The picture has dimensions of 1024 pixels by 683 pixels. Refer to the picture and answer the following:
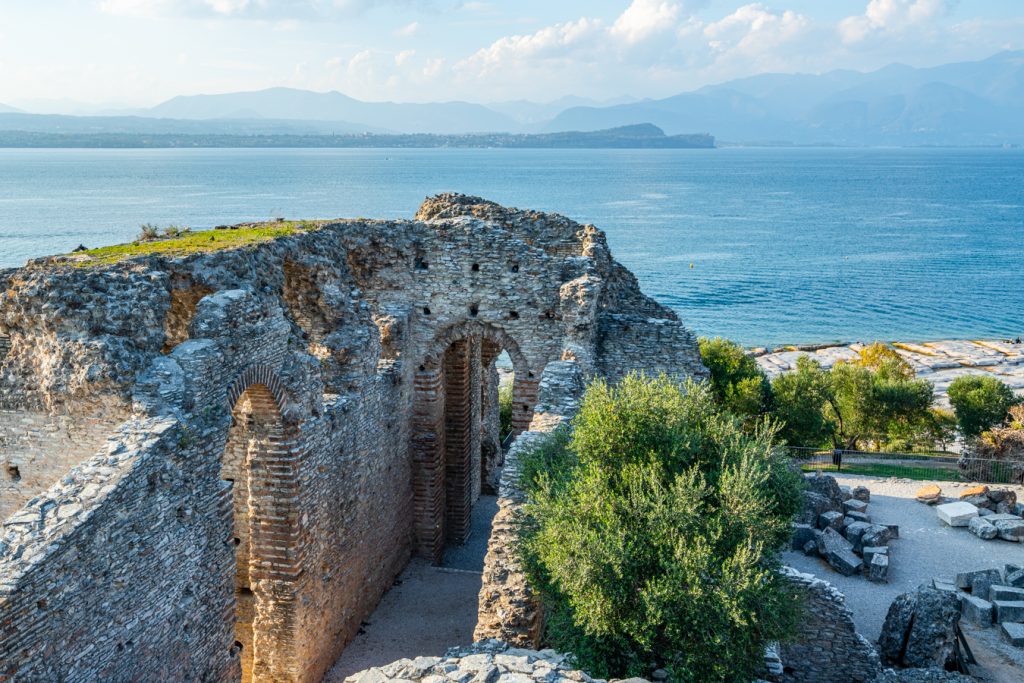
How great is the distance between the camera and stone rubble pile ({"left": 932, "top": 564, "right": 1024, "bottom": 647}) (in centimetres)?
1401

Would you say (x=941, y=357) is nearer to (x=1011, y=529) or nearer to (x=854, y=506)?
(x=1011, y=529)

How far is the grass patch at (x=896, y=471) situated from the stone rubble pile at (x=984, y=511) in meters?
2.16

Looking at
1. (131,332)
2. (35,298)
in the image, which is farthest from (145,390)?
(35,298)

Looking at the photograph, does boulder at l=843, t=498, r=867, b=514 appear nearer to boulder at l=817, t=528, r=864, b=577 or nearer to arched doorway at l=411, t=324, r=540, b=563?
boulder at l=817, t=528, r=864, b=577

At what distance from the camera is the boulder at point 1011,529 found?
1753 centimetres

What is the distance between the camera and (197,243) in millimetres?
11922

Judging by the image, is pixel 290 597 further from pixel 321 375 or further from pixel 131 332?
pixel 131 332

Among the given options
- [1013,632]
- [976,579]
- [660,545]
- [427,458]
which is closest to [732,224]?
[976,579]

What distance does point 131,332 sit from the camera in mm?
9297

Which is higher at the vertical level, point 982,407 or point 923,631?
point 923,631

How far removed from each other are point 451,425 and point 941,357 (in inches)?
1525

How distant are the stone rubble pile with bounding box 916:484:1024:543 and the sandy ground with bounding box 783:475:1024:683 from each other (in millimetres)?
162

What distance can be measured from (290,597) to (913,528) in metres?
13.1

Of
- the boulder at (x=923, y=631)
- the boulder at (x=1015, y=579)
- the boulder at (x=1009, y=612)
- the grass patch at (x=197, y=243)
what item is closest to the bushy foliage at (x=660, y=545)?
the boulder at (x=923, y=631)
